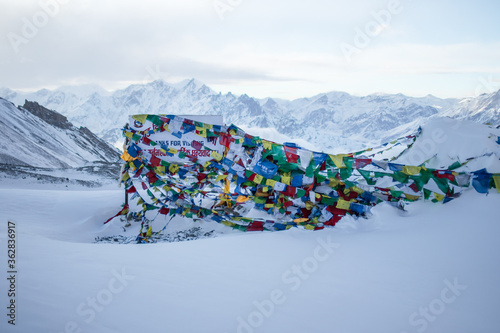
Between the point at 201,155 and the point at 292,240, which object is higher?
the point at 201,155

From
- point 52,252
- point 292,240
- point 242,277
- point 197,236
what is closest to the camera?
point 242,277

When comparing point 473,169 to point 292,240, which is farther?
point 473,169

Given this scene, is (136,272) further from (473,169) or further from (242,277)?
(473,169)

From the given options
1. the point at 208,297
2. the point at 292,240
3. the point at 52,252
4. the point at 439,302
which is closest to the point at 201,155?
the point at 292,240

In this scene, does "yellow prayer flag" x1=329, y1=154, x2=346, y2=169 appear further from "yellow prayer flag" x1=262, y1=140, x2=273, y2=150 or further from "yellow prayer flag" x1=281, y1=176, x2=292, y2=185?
"yellow prayer flag" x1=262, y1=140, x2=273, y2=150

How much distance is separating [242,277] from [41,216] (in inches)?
205

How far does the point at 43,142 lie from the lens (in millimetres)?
33375

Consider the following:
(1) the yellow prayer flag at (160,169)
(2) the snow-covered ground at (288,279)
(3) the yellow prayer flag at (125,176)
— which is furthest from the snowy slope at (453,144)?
(3) the yellow prayer flag at (125,176)

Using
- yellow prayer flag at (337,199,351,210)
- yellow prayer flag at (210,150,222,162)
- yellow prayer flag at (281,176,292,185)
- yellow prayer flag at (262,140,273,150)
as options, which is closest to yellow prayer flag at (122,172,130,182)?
yellow prayer flag at (210,150,222,162)

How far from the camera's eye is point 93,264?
3.11 meters

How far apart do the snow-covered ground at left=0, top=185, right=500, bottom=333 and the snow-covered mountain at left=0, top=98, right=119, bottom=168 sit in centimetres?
2319

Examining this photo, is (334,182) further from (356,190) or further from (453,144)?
(453,144)

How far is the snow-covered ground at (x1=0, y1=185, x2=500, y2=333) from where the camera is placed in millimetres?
2283

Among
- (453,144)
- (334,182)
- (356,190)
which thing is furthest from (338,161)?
(453,144)
